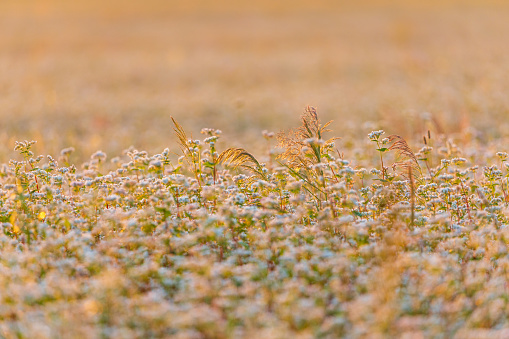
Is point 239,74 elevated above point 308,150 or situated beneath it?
elevated above

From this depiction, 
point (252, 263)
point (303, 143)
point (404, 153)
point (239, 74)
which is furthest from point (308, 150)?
point (239, 74)

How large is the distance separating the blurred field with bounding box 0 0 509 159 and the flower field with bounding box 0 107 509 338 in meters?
6.16

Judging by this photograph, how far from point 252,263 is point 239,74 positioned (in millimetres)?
20250

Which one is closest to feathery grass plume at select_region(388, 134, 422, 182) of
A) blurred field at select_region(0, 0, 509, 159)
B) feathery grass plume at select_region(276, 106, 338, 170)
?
feathery grass plume at select_region(276, 106, 338, 170)

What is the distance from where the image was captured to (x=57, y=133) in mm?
15039

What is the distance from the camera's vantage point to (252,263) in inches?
212

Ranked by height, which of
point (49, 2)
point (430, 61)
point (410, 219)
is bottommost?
point (410, 219)

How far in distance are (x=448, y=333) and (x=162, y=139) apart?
1122cm

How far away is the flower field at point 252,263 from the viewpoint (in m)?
4.23

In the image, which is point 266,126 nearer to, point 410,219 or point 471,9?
point 410,219

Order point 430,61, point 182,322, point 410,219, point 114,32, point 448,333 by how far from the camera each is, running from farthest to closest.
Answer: point 114,32 < point 430,61 < point 410,219 < point 448,333 < point 182,322

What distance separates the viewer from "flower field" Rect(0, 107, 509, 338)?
423 centimetres

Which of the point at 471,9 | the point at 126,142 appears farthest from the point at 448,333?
the point at 471,9

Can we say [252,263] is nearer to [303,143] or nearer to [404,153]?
[303,143]
